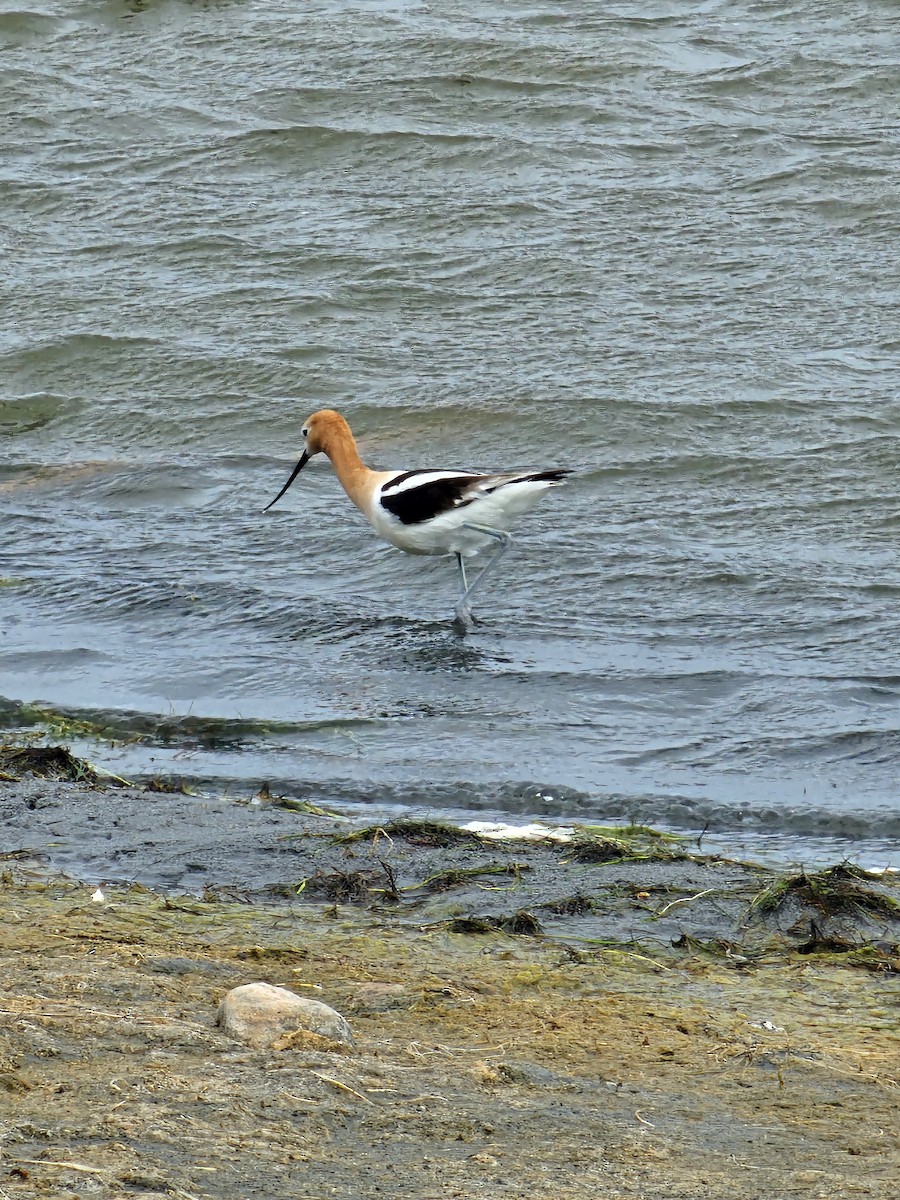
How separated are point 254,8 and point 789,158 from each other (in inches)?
239

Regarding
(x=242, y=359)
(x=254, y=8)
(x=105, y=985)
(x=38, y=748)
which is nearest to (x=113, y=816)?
(x=38, y=748)

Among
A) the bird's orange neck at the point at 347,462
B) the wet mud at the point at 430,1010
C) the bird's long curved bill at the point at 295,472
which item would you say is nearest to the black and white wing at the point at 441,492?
the bird's orange neck at the point at 347,462

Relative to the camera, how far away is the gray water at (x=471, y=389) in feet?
21.2

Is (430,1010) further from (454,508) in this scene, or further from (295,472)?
(295,472)

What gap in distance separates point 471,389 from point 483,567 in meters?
2.29

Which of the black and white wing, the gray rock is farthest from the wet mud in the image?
the black and white wing

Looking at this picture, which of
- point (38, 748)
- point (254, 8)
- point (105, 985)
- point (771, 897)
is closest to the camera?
point (105, 985)

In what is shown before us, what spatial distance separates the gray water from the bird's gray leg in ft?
0.29

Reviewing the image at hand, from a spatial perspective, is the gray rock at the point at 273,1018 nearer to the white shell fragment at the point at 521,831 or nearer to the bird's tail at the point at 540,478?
the white shell fragment at the point at 521,831

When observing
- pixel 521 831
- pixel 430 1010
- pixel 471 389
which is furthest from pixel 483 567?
pixel 430 1010

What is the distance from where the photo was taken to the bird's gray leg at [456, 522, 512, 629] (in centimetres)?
805

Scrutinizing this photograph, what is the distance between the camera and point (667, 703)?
6.59m

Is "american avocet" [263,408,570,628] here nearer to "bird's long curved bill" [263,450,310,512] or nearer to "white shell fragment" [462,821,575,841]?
"bird's long curved bill" [263,450,310,512]

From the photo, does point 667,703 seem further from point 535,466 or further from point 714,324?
point 714,324
